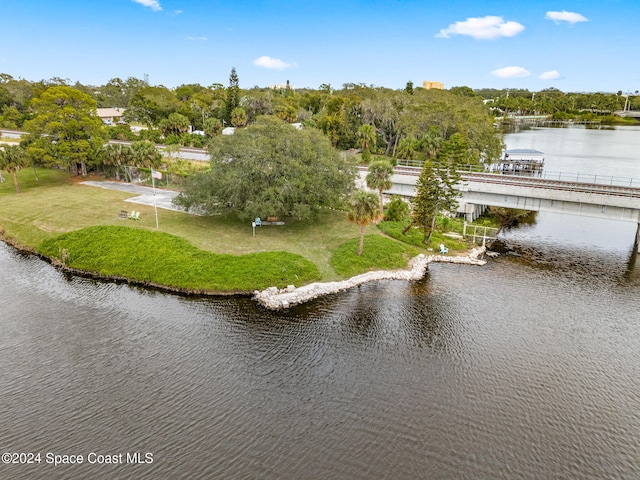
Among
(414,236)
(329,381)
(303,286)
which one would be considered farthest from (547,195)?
(329,381)

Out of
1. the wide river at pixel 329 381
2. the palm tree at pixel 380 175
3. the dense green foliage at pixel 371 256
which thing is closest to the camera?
the wide river at pixel 329 381

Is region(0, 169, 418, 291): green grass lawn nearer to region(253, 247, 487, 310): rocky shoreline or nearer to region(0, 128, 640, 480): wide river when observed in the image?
region(253, 247, 487, 310): rocky shoreline

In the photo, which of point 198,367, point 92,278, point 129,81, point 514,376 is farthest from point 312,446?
point 129,81

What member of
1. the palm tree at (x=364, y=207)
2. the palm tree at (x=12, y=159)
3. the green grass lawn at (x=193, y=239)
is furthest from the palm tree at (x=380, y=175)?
the palm tree at (x=12, y=159)

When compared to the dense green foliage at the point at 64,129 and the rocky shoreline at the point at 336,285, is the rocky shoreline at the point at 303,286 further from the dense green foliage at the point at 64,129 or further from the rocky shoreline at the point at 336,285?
the dense green foliage at the point at 64,129

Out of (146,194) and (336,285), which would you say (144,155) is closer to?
(146,194)

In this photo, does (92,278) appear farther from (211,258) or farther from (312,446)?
(312,446)
